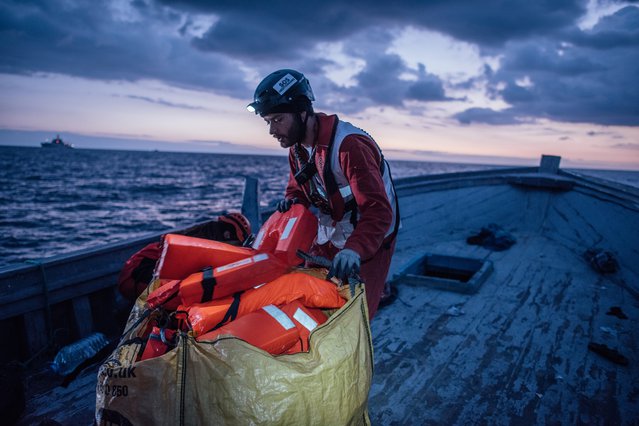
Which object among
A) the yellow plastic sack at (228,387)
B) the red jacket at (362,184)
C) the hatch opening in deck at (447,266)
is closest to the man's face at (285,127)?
the red jacket at (362,184)

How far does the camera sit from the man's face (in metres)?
2.32

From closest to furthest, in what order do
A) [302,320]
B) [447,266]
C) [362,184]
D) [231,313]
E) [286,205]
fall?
[302,320], [231,313], [362,184], [286,205], [447,266]

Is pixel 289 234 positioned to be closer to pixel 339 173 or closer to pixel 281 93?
pixel 339 173

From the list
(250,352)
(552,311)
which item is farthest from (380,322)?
(250,352)

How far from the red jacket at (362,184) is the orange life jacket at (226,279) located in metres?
0.49

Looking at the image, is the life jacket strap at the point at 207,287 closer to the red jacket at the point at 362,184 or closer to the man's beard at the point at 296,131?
the red jacket at the point at 362,184

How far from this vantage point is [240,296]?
196cm

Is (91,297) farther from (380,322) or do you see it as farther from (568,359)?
(568,359)

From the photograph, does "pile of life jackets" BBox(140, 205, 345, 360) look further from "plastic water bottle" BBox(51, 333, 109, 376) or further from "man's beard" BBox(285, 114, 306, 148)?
"plastic water bottle" BBox(51, 333, 109, 376)

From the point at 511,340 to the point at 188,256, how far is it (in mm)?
3156

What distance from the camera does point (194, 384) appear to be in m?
1.37

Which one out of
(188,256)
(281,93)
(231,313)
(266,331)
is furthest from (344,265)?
(281,93)

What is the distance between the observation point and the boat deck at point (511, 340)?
101 inches

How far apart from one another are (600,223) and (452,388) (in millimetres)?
5331
